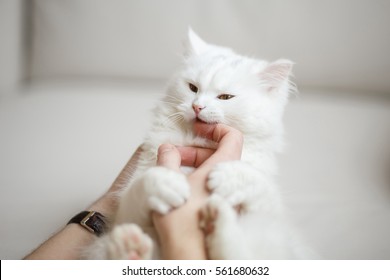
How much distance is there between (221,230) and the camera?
723 mm

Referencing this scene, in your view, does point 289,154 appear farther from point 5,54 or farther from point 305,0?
point 5,54

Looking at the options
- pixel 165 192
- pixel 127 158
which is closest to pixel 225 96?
pixel 165 192

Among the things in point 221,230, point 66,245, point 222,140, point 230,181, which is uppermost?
point 222,140

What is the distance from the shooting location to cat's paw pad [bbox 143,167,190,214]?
2.36 feet

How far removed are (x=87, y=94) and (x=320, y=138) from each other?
1.40m

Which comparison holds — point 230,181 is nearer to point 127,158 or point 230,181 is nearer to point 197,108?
point 197,108

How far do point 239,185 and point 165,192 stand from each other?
0.59 ft

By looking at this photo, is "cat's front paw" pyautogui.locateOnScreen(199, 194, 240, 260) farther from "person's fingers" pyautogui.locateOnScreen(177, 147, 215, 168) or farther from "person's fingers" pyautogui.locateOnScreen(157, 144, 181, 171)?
"person's fingers" pyautogui.locateOnScreen(177, 147, 215, 168)

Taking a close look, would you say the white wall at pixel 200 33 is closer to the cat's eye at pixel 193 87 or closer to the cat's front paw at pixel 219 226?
the cat's eye at pixel 193 87

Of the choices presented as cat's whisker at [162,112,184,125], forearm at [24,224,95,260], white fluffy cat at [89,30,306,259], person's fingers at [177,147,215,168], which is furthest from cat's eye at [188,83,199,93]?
forearm at [24,224,95,260]

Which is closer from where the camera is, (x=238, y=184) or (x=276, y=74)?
(x=238, y=184)

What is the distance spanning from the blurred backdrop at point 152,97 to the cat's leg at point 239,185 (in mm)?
478

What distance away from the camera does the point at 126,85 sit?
2.09m

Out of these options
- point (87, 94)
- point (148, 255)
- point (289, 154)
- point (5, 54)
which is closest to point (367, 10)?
point (289, 154)
